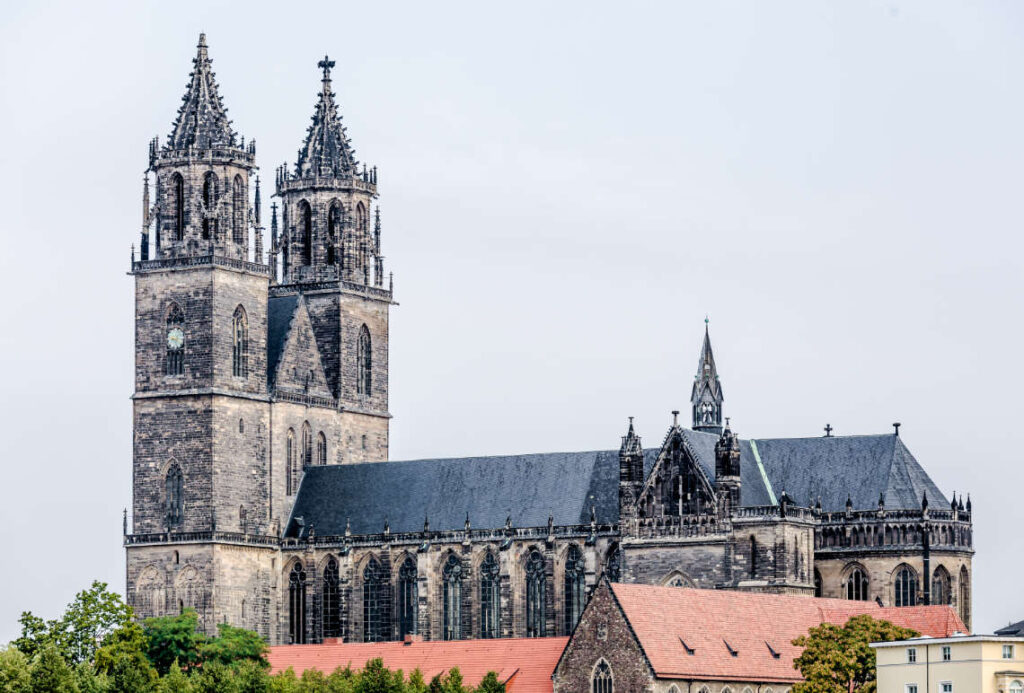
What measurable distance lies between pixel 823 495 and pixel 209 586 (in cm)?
3152

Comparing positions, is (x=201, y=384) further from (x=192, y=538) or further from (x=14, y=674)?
(x=14, y=674)

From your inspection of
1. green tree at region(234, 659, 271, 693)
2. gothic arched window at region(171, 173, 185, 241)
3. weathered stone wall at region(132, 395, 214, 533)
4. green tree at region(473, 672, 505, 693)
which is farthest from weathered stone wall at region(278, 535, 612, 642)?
green tree at region(473, 672, 505, 693)

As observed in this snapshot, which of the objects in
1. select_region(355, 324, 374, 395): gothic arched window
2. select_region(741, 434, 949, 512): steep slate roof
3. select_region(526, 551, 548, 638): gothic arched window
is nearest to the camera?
select_region(741, 434, 949, 512): steep slate roof

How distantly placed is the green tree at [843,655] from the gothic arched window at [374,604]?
1434 inches

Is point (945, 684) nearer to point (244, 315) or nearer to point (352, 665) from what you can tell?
point (352, 665)

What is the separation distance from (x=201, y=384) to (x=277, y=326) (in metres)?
7.94

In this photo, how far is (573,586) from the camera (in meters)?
152

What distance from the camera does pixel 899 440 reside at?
147500 millimetres

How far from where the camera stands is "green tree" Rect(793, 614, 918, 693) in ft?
399

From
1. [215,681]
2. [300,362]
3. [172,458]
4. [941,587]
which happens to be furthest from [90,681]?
[941,587]

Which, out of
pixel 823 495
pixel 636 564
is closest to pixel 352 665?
pixel 636 564

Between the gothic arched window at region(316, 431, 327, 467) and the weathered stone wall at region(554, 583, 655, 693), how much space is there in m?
39.6

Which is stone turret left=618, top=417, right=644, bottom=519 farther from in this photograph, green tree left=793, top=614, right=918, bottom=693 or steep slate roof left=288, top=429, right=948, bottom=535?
green tree left=793, top=614, right=918, bottom=693

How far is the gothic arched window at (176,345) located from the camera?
157625 millimetres
